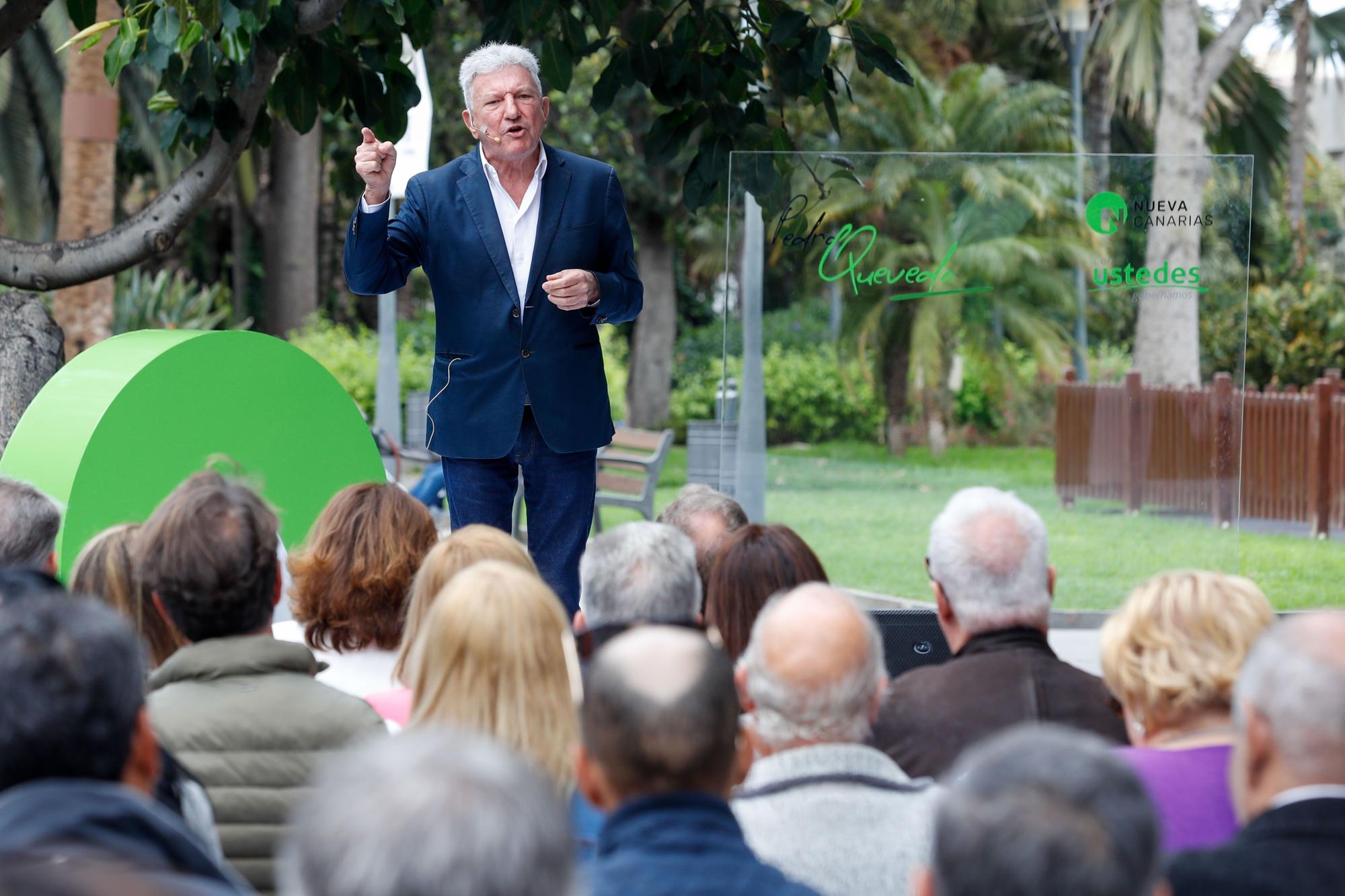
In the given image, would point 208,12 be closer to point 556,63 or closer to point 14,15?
point 556,63

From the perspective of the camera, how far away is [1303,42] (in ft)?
68.4

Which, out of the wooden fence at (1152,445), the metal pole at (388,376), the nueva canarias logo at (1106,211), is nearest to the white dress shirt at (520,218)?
the nueva canarias logo at (1106,211)

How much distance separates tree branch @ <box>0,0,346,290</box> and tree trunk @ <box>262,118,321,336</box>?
12266 millimetres

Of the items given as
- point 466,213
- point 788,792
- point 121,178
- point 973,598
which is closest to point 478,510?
point 466,213

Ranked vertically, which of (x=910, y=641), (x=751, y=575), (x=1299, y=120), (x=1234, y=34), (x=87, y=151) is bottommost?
(x=910, y=641)

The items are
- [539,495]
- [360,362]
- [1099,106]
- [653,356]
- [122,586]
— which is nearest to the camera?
[122,586]

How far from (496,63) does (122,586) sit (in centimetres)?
174

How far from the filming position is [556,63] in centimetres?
470

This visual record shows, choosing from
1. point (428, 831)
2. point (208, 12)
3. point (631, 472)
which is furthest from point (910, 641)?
point (631, 472)

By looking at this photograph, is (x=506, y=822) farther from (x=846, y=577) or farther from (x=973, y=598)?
(x=846, y=577)

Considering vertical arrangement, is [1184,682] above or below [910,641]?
above

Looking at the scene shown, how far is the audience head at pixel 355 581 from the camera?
10.5ft

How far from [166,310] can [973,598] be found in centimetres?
1265

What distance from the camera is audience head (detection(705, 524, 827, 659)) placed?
10.4ft
